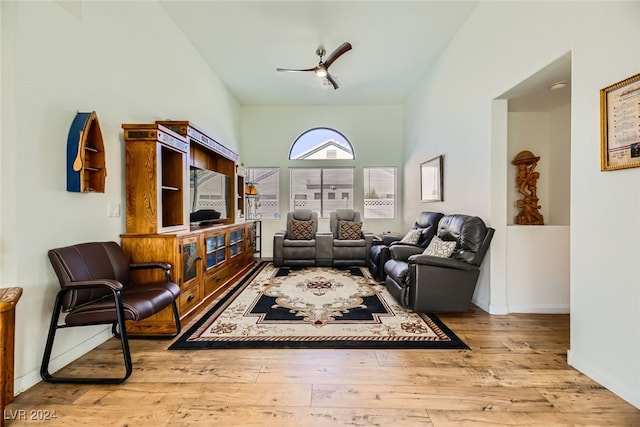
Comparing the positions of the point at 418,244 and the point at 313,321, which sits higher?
the point at 418,244

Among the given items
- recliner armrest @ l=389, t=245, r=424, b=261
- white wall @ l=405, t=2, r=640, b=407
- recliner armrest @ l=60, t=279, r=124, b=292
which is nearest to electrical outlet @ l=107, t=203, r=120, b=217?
recliner armrest @ l=60, t=279, r=124, b=292

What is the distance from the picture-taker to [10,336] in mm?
1576

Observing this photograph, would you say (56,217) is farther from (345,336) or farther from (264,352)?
(345,336)

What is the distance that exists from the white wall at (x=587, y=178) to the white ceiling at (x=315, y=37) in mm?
826

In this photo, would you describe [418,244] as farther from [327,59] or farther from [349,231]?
[327,59]

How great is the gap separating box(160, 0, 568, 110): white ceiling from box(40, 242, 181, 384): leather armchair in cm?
291

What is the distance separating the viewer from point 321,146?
6.47m

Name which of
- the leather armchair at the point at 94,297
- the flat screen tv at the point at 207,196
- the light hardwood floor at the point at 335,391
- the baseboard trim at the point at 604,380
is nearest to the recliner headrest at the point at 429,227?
the light hardwood floor at the point at 335,391

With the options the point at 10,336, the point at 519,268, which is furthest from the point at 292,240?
the point at 10,336

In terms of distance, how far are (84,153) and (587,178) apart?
3493 mm

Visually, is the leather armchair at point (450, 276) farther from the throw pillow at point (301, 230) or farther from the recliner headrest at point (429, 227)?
the throw pillow at point (301, 230)

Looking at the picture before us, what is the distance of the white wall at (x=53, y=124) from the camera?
1705 mm

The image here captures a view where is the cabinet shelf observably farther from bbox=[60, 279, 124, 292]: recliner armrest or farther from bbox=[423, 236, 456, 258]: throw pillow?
bbox=[423, 236, 456, 258]: throw pillow

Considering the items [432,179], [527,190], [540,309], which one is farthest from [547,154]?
[540,309]
